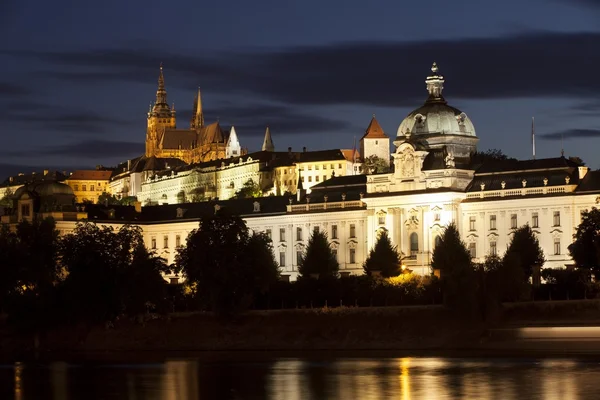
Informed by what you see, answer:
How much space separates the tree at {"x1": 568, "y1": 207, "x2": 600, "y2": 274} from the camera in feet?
467

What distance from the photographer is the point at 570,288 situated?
→ 136 meters

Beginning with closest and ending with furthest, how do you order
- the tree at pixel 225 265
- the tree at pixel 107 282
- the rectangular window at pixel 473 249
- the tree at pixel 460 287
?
the tree at pixel 460 287 → the tree at pixel 107 282 → the tree at pixel 225 265 → the rectangular window at pixel 473 249

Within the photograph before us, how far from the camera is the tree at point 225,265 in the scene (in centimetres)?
14412

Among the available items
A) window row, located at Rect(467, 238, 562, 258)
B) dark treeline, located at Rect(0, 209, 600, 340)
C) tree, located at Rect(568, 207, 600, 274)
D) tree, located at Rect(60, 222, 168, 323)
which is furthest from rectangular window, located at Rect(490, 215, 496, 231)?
tree, located at Rect(60, 222, 168, 323)

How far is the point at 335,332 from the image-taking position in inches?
5364

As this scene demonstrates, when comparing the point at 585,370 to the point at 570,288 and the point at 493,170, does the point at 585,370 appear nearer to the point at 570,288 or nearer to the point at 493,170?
the point at 570,288

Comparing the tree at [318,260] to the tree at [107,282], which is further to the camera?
the tree at [318,260]

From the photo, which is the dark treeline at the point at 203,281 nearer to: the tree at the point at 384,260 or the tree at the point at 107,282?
the tree at the point at 107,282

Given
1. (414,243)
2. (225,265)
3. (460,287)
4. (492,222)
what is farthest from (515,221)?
(460,287)

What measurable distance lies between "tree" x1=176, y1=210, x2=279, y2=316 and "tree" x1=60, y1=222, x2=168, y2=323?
132 inches

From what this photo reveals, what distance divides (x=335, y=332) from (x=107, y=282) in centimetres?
2067

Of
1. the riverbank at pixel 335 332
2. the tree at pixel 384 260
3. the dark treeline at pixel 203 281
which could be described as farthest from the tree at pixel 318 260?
the riverbank at pixel 335 332

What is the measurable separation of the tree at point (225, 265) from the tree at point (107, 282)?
3363mm

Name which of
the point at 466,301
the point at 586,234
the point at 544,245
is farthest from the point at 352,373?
the point at 544,245
